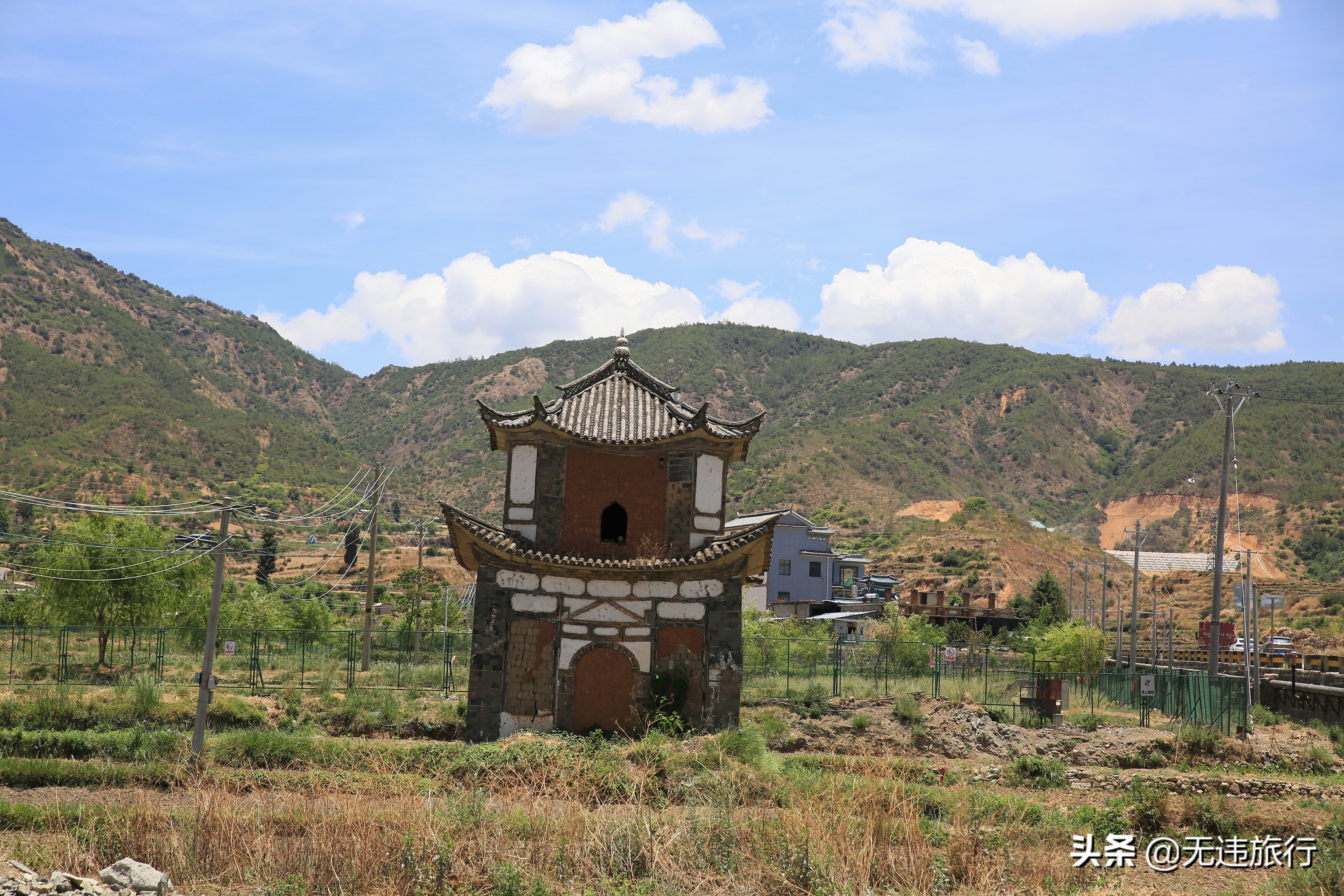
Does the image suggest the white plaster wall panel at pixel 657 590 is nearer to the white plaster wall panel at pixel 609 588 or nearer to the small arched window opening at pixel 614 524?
the white plaster wall panel at pixel 609 588

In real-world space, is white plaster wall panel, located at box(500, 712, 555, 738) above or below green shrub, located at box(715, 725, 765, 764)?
below

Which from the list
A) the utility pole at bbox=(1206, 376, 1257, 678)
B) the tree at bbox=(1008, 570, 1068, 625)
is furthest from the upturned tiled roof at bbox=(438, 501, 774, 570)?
the tree at bbox=(1008, 570, 1068, 625)

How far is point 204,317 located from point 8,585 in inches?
5812

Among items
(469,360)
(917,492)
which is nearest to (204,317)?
(469,360)

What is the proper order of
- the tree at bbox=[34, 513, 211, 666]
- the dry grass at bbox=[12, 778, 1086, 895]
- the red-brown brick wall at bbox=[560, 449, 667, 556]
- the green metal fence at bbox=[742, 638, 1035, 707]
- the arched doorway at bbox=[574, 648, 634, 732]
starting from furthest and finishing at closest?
the tree at bbox=[34, 513, 211, 666] < the green metal fence at bbox=[742, 638, 1035, 707] < the red-brown brick wall at bbox=[560, 449, 667, 556] < the arched doorway at bbox=[574, 648, 634, 732] < the dry grass at bbox=[12, 778, 1086, 895]

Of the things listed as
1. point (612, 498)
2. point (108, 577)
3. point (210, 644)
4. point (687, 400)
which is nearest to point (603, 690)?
point (612, 498)

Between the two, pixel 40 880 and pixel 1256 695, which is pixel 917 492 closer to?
pixel 1256 695

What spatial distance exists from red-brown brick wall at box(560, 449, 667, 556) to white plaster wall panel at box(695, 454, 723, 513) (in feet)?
3.01

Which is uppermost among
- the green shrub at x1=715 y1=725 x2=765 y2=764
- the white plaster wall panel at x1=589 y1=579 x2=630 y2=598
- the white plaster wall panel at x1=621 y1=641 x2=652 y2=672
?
the white plaster wall panel at x1=589 y1=579 x2=630 y2=598

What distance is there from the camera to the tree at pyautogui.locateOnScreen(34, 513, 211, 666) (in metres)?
42.9

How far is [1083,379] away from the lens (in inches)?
6860

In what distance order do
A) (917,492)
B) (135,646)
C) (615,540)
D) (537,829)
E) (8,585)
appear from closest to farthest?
1. (537,829)
2. (615,540)
3. (135,646)
4. (8,585)
5. (917,492)

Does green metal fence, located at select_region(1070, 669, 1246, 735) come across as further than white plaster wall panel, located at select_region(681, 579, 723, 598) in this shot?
Yes

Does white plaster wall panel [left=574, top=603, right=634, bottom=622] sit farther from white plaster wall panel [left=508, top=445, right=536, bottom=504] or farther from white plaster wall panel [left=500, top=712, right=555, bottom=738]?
white plaster wall panel [left=508, top=445, right=536, bottom=504]
